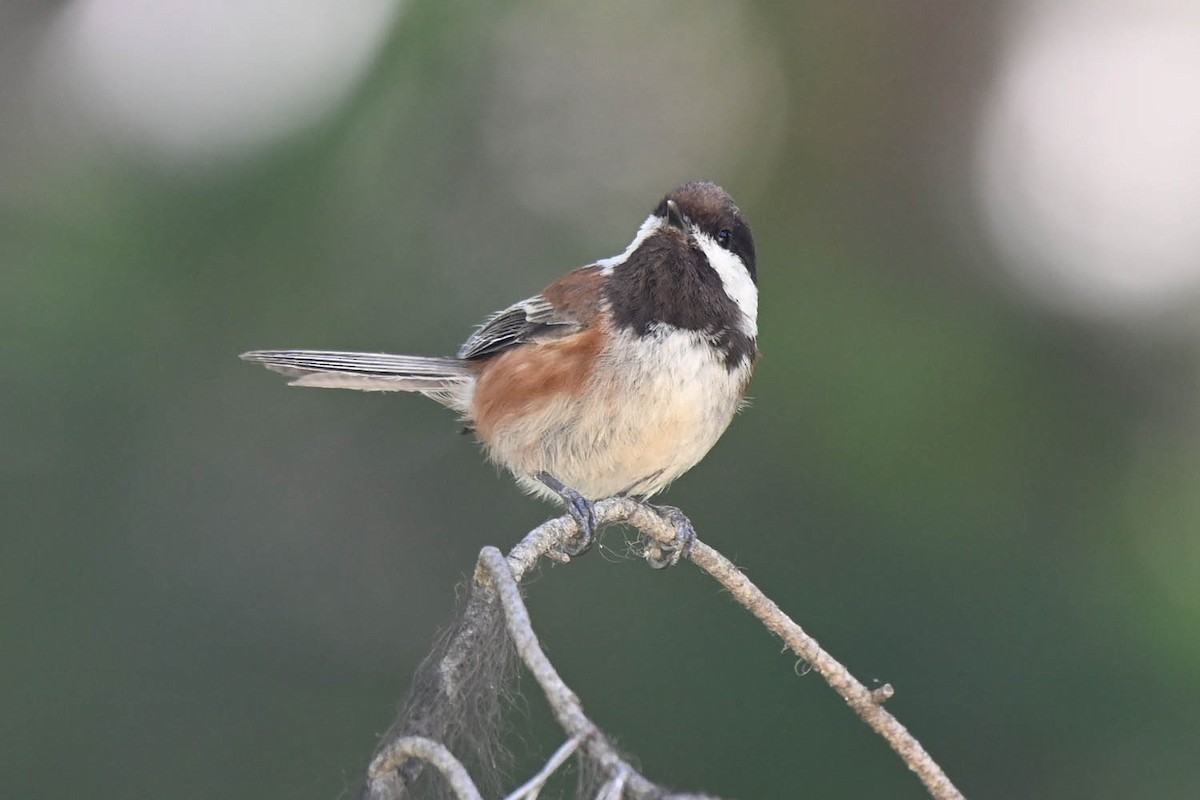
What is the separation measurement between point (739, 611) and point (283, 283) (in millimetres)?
2002

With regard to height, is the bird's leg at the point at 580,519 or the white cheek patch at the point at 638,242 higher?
the white cheek patch at the point at 638,242

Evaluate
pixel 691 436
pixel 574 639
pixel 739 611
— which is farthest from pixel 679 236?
pixel 574 639

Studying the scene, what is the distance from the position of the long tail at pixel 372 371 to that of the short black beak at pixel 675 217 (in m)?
0.82

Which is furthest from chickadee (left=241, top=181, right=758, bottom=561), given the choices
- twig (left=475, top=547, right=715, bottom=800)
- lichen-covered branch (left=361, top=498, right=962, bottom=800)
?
twig (left=475, top=547, right=715, bottom=800)

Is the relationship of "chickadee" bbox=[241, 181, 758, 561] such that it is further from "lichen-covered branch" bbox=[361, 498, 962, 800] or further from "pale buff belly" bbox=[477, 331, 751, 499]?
"lichen-covered branch" bbox=[361, 498, 962, 800]

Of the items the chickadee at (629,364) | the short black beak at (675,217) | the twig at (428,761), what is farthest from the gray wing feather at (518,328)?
the twig at (428,761)

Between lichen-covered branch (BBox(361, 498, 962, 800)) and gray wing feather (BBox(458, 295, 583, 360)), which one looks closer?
lichen-covered branch (BBox(361, 498, 962, 800))

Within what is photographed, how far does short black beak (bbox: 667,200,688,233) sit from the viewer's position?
352cm

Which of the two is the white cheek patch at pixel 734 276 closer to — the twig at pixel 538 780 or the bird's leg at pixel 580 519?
the bird's leg at pixel 580 519

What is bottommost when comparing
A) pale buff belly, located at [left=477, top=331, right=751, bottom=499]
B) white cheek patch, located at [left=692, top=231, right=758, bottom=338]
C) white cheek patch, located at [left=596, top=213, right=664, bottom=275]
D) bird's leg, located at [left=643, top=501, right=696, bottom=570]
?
bird's leg, located at [left=643, top=501, right=696, bottom=570]

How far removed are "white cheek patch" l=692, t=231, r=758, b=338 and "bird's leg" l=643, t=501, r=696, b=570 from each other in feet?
1.83

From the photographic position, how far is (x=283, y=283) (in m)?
4.69

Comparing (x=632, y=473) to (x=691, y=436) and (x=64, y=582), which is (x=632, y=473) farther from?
(x=64, y=582)

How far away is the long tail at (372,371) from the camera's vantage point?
12.0 feet
